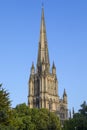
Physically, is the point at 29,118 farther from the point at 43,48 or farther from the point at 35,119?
the point at 43,48

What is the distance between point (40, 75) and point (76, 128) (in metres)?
76.4

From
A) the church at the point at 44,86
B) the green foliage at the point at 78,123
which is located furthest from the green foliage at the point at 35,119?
the church at the point at 44,86

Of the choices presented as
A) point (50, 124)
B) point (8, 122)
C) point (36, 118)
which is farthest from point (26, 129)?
point (8, 122)

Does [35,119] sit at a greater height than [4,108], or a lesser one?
greater

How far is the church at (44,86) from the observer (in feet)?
530

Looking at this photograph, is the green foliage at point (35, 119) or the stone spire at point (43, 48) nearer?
the green foliage at point (35, 119)

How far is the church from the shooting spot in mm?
161625

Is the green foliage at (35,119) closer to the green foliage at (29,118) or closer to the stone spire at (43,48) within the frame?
the green foliage at (29,118)

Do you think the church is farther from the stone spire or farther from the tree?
the tree

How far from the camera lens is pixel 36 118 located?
107m

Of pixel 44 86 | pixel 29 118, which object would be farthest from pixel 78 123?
pixel 44 86

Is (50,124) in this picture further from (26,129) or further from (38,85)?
(38,85)

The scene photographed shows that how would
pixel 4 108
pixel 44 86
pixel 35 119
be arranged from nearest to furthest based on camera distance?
pixel 4 108 → pixel 35 119 → pixel 44 86

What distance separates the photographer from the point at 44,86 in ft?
532
